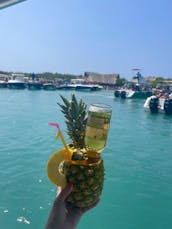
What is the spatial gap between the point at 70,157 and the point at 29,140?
8854 millimetres

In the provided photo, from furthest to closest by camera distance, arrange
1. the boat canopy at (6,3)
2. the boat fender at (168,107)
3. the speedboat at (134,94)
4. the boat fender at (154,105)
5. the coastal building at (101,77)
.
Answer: the coastal building at (101,77) < the speedboat at (134,94) < the boat fender at (154,105) < the boat fender at (168,107) < the boat canopy at (6,3)

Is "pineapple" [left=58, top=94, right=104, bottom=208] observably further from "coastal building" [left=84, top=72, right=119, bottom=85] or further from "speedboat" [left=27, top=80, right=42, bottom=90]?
"coastal building" [left=84, top=72, right=119, bottom=85]

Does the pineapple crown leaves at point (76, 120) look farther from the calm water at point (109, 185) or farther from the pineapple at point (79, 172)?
the calm water at point (109, 185)

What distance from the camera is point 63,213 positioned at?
109 centimetres

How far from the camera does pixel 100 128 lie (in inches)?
44.6

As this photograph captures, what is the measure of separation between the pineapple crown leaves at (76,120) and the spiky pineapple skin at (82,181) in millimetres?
133

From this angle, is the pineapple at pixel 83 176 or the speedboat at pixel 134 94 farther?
the speedboat at pixel 134 94

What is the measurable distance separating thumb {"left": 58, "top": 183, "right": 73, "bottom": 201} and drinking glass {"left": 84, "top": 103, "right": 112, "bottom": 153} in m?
0.17

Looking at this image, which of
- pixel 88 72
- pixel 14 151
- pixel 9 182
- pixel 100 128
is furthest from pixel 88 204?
pixel 88 72

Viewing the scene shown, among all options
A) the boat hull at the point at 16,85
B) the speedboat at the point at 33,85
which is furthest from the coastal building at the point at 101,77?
the boat hull at the point at 16,85

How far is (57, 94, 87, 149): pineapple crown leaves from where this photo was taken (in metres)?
1.25

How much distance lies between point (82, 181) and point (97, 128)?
226mm

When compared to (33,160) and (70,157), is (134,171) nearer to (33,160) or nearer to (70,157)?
(33,160)

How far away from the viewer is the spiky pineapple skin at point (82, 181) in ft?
3.68
